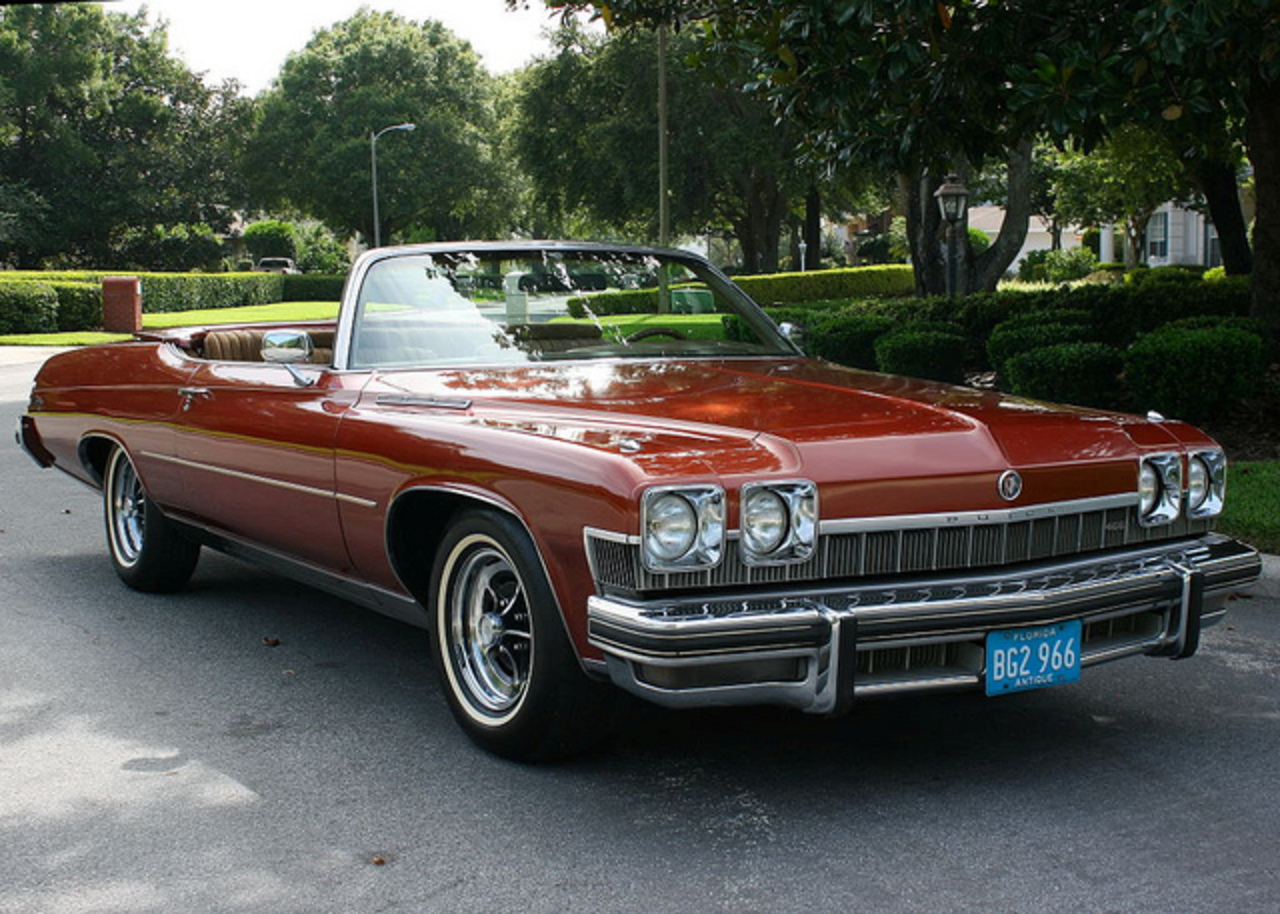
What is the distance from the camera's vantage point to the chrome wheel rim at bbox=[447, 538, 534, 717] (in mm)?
4254

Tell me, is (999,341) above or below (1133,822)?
above

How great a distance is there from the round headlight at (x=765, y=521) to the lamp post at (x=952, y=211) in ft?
54.2

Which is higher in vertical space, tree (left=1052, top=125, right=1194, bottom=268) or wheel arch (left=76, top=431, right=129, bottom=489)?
tree (left=1052, top=125, right=1194, bottom=268)

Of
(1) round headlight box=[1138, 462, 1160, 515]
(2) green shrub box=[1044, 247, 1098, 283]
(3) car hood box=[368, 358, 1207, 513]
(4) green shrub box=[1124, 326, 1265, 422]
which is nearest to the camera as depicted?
(3) car hood box=[368, 358, 1207, 513]

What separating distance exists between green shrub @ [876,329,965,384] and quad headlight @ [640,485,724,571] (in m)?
9.11

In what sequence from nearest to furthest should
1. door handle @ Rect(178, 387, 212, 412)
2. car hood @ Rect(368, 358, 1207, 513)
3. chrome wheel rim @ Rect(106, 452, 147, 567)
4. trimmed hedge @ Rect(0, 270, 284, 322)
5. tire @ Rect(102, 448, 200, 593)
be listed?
car hood @ Rect(368, 358, 1207, 513), door handle @ Rect(178, 387, 212, 412), tire @ Rect(102, 448, 200, 593), chrome wheel rim @ Rect(106, 452, 147, 567), trimmed hedge @ Rect(0, 270, 284, 322)

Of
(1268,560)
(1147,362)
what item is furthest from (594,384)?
(1147,362)

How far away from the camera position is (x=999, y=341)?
39.2ft

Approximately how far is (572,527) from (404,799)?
0.91 metres

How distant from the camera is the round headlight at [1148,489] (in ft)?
13.9

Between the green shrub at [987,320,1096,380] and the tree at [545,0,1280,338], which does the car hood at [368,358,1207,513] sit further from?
the green shrub at [987,320,1096,380]

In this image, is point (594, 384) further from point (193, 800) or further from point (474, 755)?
point (193, 800)

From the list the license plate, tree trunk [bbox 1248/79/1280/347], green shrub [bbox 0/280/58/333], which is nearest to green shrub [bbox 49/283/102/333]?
green shrub [bbox 0/280/58/333]

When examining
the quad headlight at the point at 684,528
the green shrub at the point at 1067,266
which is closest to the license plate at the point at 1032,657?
the quad headlight at the point at 684,528
